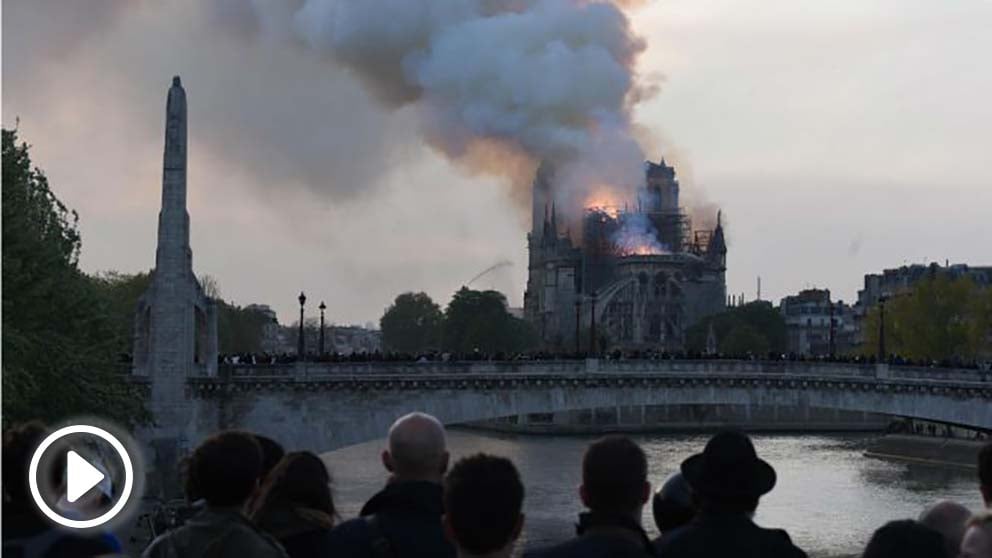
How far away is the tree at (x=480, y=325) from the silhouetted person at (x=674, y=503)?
125 m

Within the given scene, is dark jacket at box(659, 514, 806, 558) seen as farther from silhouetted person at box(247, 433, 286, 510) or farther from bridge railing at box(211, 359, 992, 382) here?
bridge railing at box(211, 359, 992, 382)

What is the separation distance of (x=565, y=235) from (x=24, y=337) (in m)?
142

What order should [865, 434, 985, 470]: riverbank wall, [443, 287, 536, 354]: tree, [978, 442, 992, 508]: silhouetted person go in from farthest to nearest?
[443, 287, 536, 354]: tree
[865, 434, 985, 470]: riverbank wall
[978, 442, 992, 508]: silhouetted person

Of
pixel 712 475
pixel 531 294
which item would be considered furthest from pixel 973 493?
pixel 531 294

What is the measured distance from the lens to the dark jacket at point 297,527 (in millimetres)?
8266

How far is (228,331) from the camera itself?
120m

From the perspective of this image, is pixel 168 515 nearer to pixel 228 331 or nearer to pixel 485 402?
pixel 485 402

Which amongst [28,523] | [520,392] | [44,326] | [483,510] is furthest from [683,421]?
[483,510]

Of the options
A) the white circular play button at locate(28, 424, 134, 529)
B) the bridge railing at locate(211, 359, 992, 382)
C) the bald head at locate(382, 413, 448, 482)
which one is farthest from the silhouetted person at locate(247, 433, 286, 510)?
the bridge railing at locate(211, 359, 992, 382)

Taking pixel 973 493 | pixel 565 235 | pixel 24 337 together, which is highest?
pixel 565 235

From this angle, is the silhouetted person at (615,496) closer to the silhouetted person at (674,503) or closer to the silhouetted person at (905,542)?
the silhouetted person at (905,542)

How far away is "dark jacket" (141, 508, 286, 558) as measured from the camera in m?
7.43

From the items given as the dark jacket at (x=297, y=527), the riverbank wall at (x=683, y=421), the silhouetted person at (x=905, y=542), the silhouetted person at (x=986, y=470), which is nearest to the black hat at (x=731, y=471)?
the silhouetted person at (x=905, y=542)

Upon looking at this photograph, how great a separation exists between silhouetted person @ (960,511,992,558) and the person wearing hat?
0.67 m
